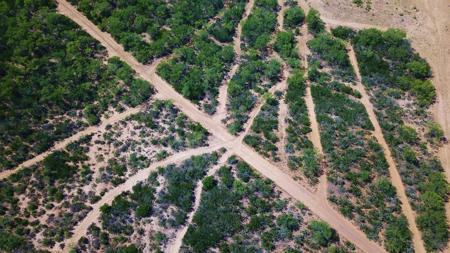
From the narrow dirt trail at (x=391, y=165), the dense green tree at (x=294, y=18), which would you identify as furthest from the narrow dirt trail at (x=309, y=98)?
the narrow dirt trail at (x=391, y=165)

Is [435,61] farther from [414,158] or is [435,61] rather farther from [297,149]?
[297,149]

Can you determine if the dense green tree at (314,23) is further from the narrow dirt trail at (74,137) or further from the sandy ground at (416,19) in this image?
the narrow dirt trail at (74,137)

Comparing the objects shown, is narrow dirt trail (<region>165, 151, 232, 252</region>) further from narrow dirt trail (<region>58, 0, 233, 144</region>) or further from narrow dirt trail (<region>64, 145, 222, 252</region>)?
narrow dirt trail (<region>58, 0, 233, 144</region>)

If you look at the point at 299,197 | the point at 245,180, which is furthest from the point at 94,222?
the point at 299,197

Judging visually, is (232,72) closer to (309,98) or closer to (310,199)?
(309,98)

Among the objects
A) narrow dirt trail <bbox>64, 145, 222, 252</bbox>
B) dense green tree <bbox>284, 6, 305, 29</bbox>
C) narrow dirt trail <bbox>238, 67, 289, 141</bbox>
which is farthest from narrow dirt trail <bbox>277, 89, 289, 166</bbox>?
dense green tree <bbox>284, 6, 305, 29</bbox>
